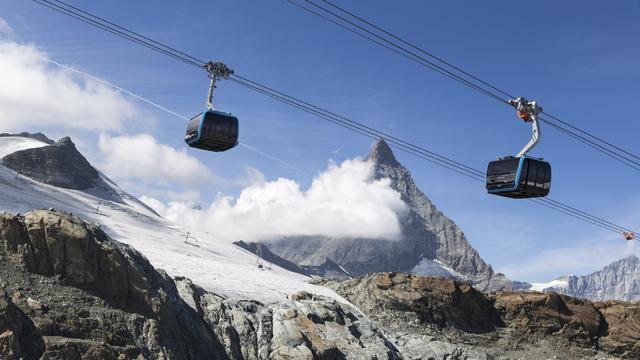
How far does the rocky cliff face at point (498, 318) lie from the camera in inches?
2731

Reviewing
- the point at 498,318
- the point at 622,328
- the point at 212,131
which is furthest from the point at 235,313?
the point at 622,328

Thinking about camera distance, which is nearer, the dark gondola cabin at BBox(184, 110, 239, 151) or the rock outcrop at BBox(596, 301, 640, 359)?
the dark gondola cabin at BBox(184, 110, 239, 151)

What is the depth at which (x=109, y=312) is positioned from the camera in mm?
34812

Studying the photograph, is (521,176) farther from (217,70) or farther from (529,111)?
(217,70)

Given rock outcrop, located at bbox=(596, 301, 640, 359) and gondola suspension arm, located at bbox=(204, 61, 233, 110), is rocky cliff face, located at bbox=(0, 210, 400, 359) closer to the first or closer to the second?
gondola suspension arm, located at bbox=(204, 61, 233, 110)

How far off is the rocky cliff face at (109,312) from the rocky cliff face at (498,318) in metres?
20.2

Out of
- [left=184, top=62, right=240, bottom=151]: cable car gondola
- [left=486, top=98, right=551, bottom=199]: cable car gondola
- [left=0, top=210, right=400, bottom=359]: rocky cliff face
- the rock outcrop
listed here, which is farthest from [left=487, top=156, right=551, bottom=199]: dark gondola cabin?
the rock outcrop

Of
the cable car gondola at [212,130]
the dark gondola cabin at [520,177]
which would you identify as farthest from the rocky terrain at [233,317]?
the dark gondola cabin at [520,177]

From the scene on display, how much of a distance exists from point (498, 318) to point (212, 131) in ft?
192

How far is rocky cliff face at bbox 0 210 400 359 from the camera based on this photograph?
30.4 meters

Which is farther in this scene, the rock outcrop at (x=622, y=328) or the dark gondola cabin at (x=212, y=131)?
the rock outcrop at (x=622, y=328)

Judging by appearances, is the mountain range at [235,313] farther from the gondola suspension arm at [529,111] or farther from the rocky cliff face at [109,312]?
the gondola suspension arm at [529,111]

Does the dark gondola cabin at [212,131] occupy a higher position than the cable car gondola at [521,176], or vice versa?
the cable car gondola at [521,176]

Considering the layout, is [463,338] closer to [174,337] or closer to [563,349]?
[563,349]
